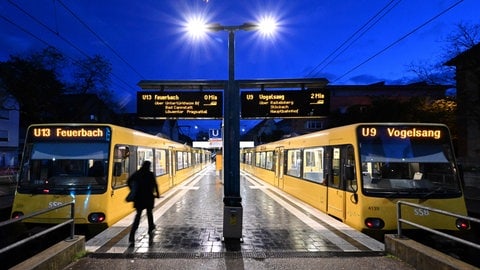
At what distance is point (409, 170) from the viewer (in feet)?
30.7

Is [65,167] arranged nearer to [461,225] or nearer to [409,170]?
[409,170]

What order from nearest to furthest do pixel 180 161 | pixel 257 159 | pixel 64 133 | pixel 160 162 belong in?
pixel 64 133 → pixel 160 162 → pixel 180 161 → pixel 257 159

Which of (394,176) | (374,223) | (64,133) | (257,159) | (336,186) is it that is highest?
(64,133)

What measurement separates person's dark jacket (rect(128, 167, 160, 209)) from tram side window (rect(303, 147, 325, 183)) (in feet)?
18.5

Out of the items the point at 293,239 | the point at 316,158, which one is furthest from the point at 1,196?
the point at 293,239

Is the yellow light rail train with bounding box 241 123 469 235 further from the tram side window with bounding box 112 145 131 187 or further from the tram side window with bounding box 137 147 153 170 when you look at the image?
the tram side window with bounding box 137 147 153 170

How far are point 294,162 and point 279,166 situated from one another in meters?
4.44

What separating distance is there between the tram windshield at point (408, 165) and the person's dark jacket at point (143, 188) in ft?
15.0

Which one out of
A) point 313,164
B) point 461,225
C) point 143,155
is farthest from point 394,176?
point 143,155

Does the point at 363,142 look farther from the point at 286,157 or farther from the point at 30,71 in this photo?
the point at 30,71

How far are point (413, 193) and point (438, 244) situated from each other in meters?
1.20

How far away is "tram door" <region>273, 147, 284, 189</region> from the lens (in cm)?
2156

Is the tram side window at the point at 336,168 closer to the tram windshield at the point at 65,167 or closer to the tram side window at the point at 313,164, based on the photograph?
the tram side window at the point at 313,164

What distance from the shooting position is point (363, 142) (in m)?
9.71
